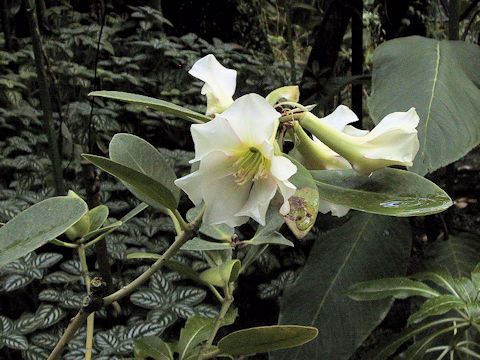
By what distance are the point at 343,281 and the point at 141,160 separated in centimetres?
79

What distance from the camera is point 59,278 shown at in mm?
1199

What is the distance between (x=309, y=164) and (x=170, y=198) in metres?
0.13

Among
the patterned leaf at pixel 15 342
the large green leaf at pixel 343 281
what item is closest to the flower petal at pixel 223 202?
the large green leaf at pixel 343 281

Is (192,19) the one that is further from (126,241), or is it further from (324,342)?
(324,342)

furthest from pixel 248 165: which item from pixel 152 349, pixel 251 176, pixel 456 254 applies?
pixel 456 254

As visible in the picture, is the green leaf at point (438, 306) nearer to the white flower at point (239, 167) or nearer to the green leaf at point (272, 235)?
the green leaf at point (272, 235)

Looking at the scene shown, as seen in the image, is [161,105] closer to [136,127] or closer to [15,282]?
[15,282]

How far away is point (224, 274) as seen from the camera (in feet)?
1.80

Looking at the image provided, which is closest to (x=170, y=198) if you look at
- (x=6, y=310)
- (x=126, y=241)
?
(x=126, y=241)

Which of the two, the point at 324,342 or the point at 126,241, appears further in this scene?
the point at 126,241

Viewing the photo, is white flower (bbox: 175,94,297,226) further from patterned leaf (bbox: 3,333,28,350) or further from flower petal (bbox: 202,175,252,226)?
patterned leaf (bbox: 3,333,28,350)

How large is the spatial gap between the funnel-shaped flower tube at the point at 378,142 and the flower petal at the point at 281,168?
7 cm

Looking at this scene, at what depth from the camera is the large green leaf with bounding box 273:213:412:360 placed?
3.45ft

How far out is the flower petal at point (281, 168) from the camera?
316 mm
